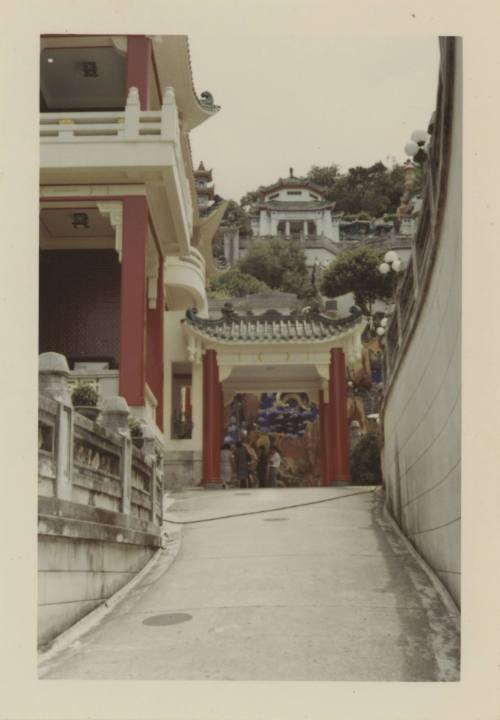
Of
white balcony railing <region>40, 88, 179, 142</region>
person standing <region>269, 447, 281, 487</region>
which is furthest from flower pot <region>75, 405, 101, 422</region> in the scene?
person standing <region>269, 447, 281, 487</region>

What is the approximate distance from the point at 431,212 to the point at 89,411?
396cm

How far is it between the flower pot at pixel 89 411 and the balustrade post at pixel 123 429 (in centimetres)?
10

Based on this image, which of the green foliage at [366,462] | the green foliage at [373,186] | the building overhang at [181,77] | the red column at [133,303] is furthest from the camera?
the green foliage at [366,462]

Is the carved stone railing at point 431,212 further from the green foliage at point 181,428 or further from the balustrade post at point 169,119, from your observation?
the green foliage at point 181,428

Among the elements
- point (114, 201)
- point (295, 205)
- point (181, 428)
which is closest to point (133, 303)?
point (114, 201)

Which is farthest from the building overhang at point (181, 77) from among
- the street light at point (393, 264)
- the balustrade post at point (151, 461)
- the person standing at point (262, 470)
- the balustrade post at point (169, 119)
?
the person standing at point (262, 470)

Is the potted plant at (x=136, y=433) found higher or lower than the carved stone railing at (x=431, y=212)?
lower

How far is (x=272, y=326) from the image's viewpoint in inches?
798

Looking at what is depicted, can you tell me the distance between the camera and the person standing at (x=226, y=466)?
1928cm

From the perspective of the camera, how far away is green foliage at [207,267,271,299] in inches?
1308

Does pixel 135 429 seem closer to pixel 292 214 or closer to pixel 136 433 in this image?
pixel 136 433

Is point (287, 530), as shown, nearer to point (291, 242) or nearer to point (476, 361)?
point (476, 361)

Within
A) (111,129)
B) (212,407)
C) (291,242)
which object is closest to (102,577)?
(111,129)

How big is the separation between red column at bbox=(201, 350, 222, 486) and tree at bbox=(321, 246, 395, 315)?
16827 millimetres
